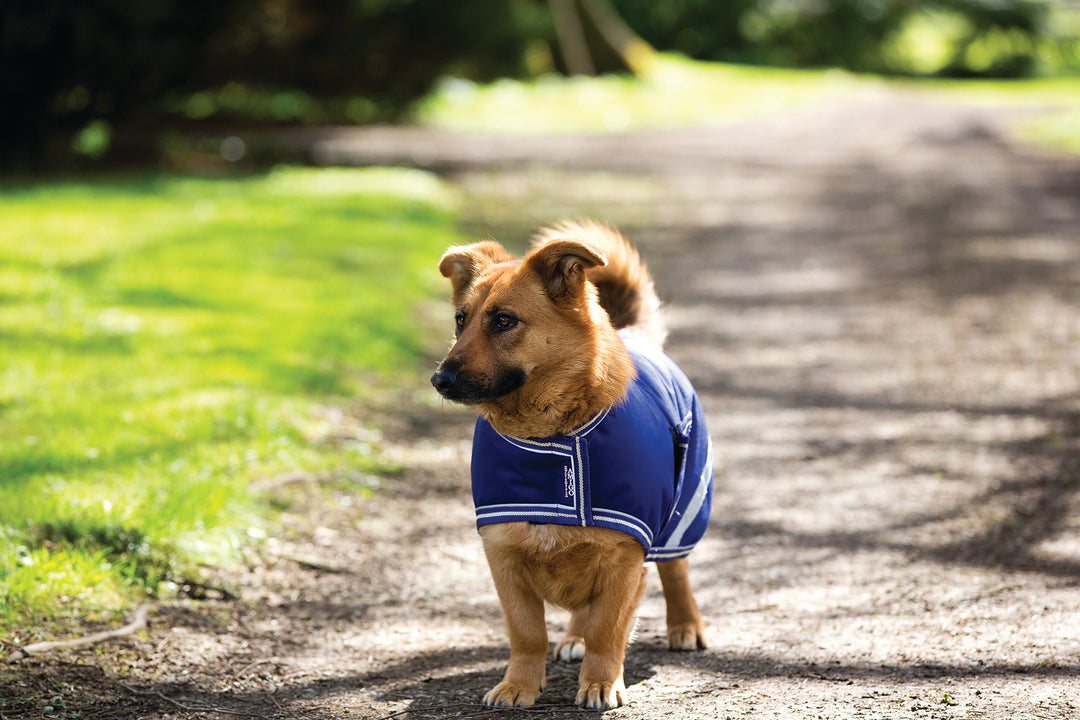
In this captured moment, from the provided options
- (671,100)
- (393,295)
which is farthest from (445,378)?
(671,100)

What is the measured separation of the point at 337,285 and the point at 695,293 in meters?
3.85

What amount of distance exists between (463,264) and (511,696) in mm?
1689

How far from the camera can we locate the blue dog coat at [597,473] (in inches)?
163

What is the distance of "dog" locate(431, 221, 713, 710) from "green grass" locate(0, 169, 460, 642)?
1928mm

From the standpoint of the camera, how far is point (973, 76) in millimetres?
46375

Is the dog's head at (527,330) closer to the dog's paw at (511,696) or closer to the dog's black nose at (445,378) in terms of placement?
the dog's black nose at (445,378)

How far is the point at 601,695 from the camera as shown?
4.19 meters

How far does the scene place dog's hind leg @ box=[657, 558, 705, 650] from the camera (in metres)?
4.87

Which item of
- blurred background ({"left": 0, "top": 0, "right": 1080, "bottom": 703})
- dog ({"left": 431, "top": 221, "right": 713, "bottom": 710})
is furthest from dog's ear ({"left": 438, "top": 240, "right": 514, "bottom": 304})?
blurred background ({"left": 0, "top": 0, "right": 1080, "bottom": 703})

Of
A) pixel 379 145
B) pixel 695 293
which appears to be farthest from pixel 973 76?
pixel 695 293

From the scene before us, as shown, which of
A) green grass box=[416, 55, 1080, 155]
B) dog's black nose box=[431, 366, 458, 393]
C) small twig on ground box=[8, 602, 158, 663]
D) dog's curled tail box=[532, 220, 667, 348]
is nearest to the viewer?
dog's black nose box=[431, 366, 458, 393]

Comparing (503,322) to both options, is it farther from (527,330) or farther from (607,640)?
(607,640)

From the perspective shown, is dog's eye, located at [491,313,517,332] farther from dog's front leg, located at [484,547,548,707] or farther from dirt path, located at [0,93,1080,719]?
dirt path, located at [0,93,1080,719]

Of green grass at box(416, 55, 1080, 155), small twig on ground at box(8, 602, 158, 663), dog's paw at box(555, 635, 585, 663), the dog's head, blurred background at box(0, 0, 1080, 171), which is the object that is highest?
blurred background at box(0, 0, 1080, 171)
